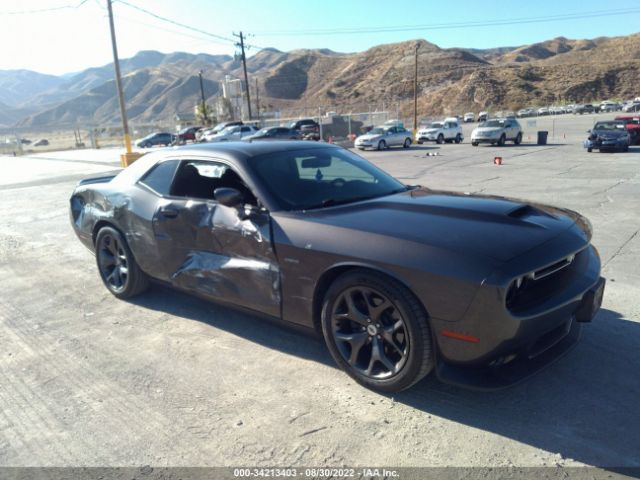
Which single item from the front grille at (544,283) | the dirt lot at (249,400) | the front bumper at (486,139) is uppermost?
the front grille at (544,283)

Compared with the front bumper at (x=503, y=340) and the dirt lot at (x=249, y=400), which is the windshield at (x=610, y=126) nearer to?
the dirt lot at (x=249, y=400)

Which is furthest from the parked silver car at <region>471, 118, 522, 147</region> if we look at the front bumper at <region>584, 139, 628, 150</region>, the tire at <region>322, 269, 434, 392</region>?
the tire at <region>322, 269, 434, 392</region>

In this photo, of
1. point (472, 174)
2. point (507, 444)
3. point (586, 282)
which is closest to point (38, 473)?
point (507, 444)

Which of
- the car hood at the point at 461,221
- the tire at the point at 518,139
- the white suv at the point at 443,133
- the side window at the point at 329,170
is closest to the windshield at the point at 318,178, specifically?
the side window at the point at 329,170

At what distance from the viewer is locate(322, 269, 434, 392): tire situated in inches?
109

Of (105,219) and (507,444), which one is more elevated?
(105,219)

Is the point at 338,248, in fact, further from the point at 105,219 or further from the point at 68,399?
the point at 105,219

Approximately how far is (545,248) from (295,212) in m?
1.62

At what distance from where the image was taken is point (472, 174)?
48.4 ft

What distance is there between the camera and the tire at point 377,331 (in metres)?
2.78

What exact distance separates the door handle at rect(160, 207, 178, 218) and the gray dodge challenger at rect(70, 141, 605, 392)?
1 cm

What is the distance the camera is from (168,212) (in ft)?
13.6

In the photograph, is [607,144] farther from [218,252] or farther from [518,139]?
[218,252]

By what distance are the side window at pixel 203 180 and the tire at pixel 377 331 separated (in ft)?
4.03
